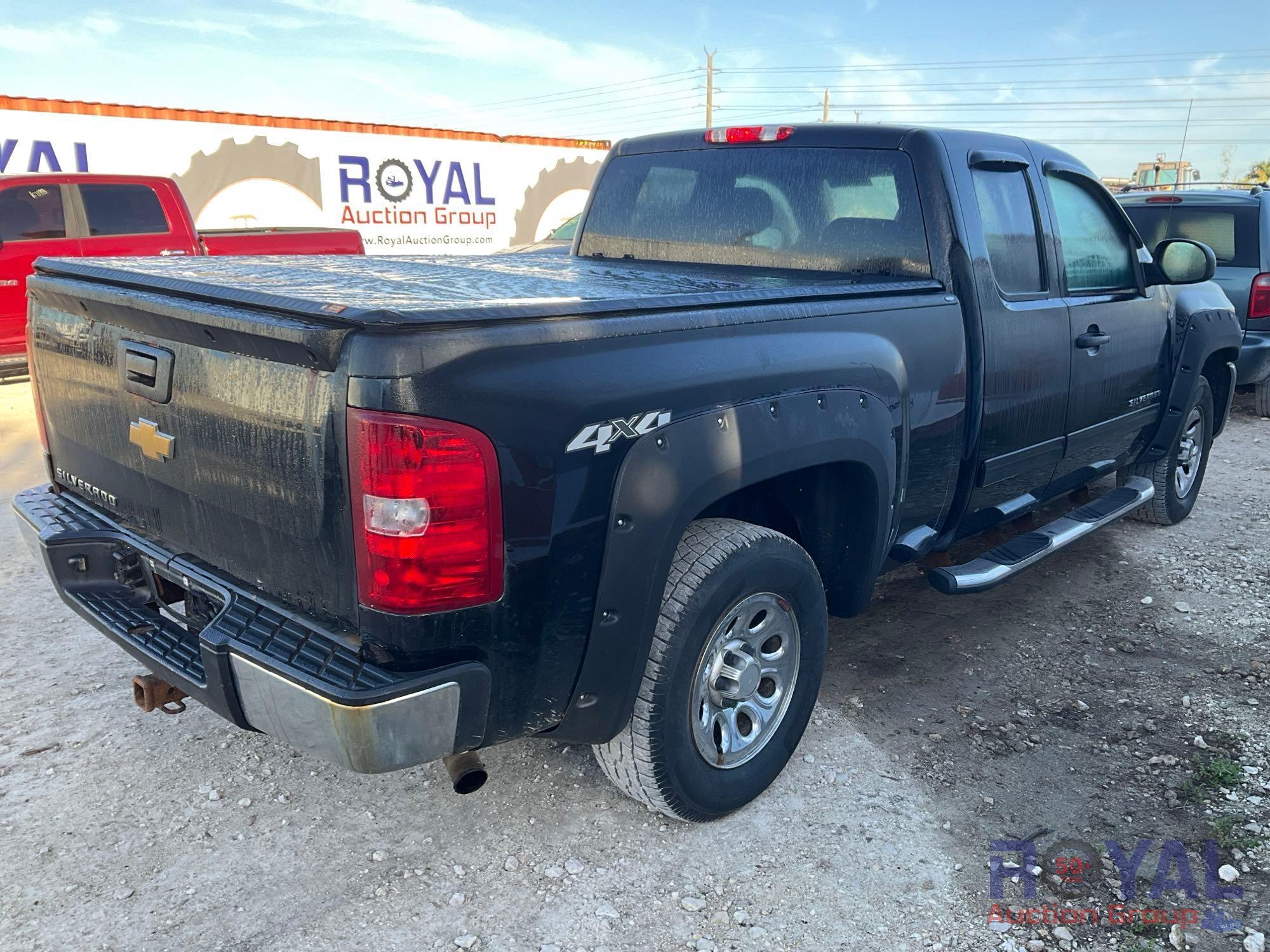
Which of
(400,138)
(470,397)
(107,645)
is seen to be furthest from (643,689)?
(400,138)

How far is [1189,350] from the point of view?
4652 millimetres

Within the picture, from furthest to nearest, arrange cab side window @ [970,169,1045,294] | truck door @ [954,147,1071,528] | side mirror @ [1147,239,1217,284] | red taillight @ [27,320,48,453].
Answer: side mirror @ [1147,239,1217,284] → cab side window @ [970,169,1045,294] → truck door @ [954,147,1071,528] → red taillight @ [27,320,48,453]

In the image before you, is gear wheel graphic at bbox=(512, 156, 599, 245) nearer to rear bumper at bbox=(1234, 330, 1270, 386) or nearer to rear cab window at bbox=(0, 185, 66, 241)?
rear cab window at bbox=(0, 185, 66, 241)

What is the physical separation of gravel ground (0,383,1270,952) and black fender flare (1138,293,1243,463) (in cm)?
125

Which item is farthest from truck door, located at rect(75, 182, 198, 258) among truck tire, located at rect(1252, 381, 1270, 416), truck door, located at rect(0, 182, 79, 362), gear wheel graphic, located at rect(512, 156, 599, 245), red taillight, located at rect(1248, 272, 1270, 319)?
gear wheel graphic, located at rect(512, 156, 599, 245)

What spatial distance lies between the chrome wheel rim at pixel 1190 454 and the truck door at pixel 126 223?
8380 millimetres

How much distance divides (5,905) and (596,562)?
169cm

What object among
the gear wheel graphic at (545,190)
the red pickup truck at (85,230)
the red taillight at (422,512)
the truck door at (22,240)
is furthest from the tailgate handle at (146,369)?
the gear wheel graphic at (545,190)

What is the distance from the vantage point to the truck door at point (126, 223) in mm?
9078

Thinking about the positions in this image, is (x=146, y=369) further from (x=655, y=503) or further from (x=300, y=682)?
(x=655, y=503)

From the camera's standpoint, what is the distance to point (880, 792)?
9.58ft

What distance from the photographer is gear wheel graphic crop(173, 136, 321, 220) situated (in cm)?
1503

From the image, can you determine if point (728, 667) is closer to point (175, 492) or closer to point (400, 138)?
point (175, 492)

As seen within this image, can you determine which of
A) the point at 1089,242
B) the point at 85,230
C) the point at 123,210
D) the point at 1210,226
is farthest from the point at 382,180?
the point at 1089,242
